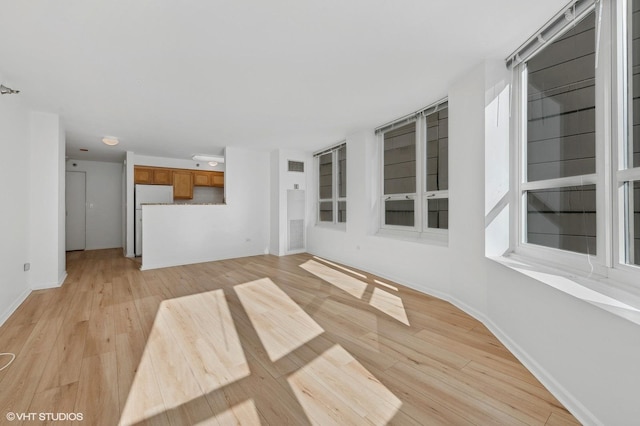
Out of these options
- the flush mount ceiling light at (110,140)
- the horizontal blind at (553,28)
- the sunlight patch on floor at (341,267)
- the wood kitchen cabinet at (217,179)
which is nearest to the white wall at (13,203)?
the flush mount ceiling light at (110,140)

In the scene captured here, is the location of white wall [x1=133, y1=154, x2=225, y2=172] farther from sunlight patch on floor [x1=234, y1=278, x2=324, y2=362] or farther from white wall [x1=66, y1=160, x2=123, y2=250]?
sunlight patch on floor [x1=234, y1=278, x2=324, y2=362]

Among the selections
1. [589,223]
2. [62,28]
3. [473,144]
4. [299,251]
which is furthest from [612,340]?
[299,251]

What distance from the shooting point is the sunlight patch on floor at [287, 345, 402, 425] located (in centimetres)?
139

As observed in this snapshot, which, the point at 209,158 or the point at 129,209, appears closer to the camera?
the point at 129,209

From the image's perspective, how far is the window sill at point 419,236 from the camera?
133 inches

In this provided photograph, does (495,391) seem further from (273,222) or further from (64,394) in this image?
(273,222)

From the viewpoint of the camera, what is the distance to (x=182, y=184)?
6.96 meters

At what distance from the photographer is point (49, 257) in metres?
3.65

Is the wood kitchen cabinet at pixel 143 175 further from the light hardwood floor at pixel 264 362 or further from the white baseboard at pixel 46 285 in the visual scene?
the light hardwood floor at pixel 264 362

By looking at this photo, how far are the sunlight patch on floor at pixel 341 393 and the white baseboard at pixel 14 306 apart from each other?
3203 mm

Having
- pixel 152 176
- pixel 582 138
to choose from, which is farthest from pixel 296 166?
pixel 582 138

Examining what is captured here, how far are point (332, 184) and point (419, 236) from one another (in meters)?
2.65

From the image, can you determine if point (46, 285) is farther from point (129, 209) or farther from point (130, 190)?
point (130, 190)

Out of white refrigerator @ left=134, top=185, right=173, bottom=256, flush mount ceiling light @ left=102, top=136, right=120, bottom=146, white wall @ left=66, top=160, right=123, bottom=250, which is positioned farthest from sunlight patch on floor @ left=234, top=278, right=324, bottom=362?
white wall @ left=66, top=160, right=123, bottom=250
